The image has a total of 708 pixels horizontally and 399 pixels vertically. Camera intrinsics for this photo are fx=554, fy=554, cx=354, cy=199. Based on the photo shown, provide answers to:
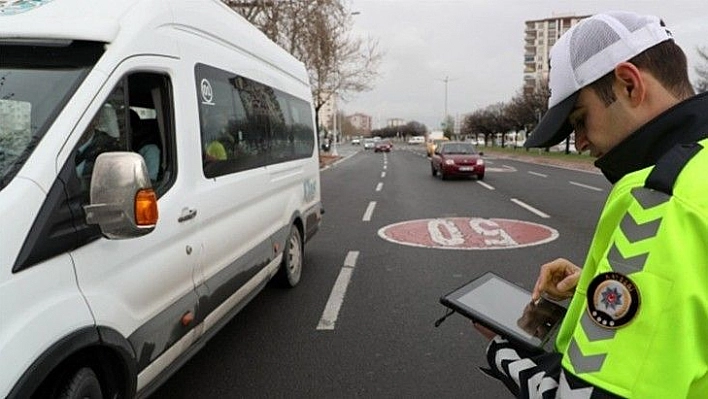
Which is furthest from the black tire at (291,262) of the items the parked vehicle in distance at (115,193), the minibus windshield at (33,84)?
the minibus windshield at (33,84)

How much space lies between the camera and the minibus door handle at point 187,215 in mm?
3080

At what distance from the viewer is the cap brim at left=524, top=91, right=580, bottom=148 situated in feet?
4.06

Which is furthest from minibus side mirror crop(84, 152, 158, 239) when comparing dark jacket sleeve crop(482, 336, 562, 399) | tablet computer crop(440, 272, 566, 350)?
dark jacket sleeve crop(482, 336, 562, 399)

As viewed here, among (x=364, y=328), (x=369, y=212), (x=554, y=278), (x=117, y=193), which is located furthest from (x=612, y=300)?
(x=369, y=212)

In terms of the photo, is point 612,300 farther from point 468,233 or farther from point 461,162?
point 461,162

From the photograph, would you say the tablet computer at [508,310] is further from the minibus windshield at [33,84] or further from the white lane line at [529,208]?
the white lane line at [529,208]

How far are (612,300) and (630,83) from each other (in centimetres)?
47

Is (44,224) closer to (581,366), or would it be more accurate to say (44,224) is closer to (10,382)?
(10,382)

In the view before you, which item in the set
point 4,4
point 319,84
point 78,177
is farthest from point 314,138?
point 319,84

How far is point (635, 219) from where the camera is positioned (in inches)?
36.7

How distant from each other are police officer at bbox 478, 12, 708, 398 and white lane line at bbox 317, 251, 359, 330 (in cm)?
372

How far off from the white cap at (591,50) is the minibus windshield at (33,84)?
74.1 inches

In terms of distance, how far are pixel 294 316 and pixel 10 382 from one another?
341cm

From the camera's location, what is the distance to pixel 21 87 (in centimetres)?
235
